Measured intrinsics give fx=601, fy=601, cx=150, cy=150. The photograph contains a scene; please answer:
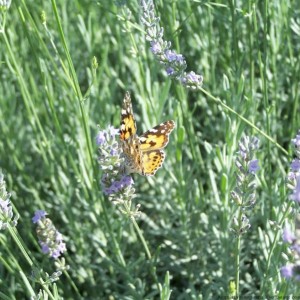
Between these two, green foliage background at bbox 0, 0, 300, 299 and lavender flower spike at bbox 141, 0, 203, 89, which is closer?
lavender flower spike at bbox 141, 0, 203, 89

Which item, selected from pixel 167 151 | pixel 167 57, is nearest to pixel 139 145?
pixel 167 57

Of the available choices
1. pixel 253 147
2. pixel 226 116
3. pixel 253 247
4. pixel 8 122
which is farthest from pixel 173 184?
pixel 253 147

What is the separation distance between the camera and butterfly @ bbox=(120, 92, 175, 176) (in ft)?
5.93

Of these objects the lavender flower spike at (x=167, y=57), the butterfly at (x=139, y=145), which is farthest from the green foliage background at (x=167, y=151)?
the lavender flower spike at (x=167, y=57)

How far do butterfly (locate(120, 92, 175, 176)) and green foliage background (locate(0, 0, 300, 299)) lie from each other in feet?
0.83

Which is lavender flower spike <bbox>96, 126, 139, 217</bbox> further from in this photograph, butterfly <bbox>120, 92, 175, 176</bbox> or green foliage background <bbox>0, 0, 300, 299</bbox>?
green foliage background <bbox>0, 0, 300, 299</bbox>

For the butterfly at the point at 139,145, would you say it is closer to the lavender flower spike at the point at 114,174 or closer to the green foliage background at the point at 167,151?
the lavender flower spike at the point at 114,174

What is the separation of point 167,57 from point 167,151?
83 centimetres

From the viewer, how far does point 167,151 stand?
2.56m

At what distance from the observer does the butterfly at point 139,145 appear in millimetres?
1807

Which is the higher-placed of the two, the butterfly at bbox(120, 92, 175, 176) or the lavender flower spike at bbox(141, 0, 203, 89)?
the lavender flower spike at bbox(141, 0, 203, 89)

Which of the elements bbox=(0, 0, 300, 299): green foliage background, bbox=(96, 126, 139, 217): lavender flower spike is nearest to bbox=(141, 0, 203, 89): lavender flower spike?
bbox=(96, 126, 139, 217): lavender flower spike

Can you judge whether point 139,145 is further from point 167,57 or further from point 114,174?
point 167,57

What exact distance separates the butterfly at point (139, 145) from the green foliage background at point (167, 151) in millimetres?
252
